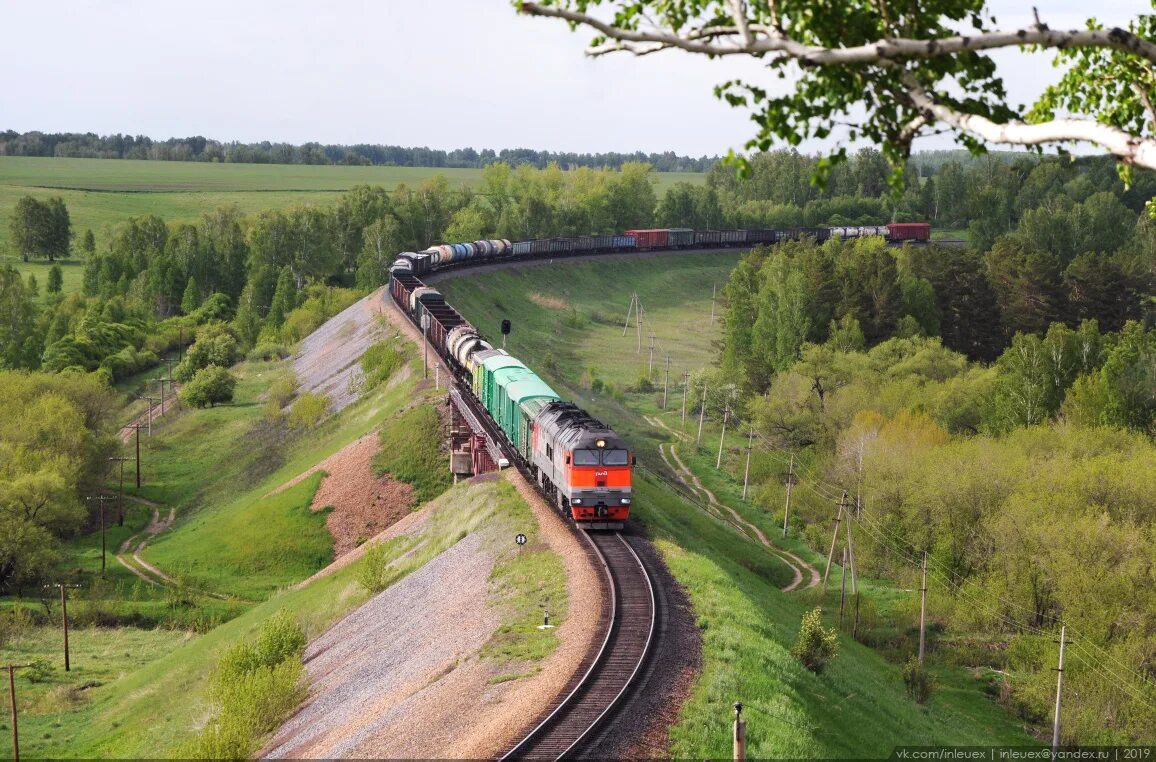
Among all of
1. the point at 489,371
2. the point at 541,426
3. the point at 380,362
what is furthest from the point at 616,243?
the point at 541,426

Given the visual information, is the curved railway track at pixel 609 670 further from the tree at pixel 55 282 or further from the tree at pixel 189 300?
the tree at pixel 55 282

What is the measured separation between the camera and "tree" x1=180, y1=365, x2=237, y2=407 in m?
103

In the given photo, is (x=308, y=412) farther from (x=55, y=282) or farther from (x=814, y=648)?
(x=55, y=282)

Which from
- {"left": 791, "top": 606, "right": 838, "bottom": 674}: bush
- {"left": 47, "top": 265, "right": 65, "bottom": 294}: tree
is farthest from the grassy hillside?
{"left": 47, "top": 265, "right": 65, "bottom": 294}: tree

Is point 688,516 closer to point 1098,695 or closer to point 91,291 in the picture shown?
point 1098,695

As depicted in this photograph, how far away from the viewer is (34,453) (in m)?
77.2

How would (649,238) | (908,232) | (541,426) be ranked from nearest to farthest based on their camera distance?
(541,426), (649,238), (908,232)

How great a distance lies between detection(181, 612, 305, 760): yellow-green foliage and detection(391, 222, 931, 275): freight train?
250ft

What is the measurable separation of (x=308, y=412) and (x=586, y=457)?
50566 mm

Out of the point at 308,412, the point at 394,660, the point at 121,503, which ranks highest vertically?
the point at 394,660

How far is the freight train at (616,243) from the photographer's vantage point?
132250 mm

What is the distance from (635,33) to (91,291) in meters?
161

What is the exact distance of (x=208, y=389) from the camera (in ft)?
340

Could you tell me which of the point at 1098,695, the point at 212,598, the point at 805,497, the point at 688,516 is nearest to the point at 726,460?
the point at 805,497
